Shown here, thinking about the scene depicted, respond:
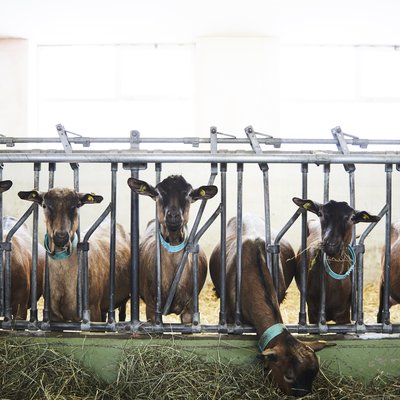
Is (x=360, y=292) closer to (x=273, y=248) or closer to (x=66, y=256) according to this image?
(x=273, y=248)

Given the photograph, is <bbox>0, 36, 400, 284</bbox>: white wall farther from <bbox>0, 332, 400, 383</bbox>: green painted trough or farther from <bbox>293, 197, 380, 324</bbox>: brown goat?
<bbox>0, 332, 400, 383</bbox>: green painted trough

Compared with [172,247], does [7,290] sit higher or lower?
lower

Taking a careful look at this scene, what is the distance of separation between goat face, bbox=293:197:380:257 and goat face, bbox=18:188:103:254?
1.55 m

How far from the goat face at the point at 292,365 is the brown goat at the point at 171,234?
1040mm

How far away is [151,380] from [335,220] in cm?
165

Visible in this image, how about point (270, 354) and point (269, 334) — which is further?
point (269, 334)

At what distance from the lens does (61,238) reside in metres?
3.94

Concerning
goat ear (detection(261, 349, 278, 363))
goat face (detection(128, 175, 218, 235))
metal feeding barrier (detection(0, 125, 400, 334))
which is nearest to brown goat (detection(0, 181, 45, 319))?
metal feeding barrier (detection(0, 125, 400, 334))

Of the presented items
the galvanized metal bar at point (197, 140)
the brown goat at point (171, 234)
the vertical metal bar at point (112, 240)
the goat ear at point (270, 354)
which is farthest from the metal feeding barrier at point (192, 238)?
the goat ear at point (270, 354)

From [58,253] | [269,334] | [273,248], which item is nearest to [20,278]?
[58,253]

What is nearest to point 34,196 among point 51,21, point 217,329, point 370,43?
point 217,329

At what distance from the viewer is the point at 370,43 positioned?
1070 cm

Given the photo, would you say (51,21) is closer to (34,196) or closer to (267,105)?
(267,105)

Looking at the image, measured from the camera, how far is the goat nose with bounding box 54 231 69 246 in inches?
155
